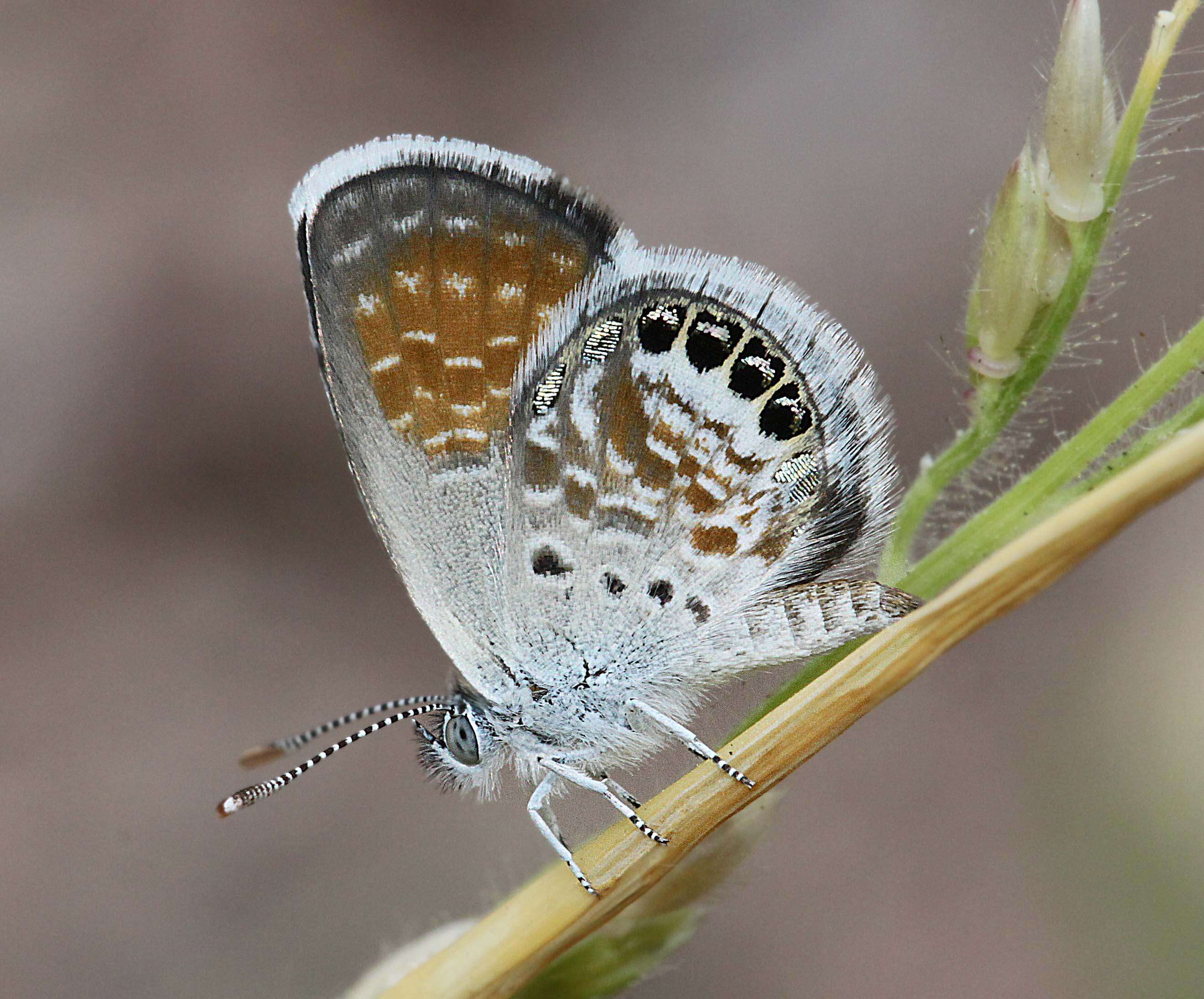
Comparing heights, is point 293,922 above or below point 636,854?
above

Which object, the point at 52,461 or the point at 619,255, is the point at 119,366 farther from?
the point at 619,255

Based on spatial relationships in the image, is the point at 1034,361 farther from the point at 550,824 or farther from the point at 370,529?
the point at 370,529

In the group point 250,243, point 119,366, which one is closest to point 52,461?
point 119,366

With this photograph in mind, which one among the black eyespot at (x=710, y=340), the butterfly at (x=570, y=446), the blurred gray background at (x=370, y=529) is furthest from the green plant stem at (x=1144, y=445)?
the blurred gray background at (x=370, y=529)

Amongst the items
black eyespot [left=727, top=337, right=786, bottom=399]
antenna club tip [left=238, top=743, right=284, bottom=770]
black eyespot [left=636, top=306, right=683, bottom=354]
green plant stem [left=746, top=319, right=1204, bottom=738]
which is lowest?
green plant stem [left=746, top=319, right=1204, bottom=738]

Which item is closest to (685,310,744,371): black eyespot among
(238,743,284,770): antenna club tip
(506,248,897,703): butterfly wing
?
(506,248,897,703): butterfly wing

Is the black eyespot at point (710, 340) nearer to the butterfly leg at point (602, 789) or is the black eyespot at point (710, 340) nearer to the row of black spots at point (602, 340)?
the row of black spots at point (602, 340)

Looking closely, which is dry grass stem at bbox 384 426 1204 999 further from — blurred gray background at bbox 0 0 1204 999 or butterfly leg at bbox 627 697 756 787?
blurred gray background at bbox 0 0 1204 999
